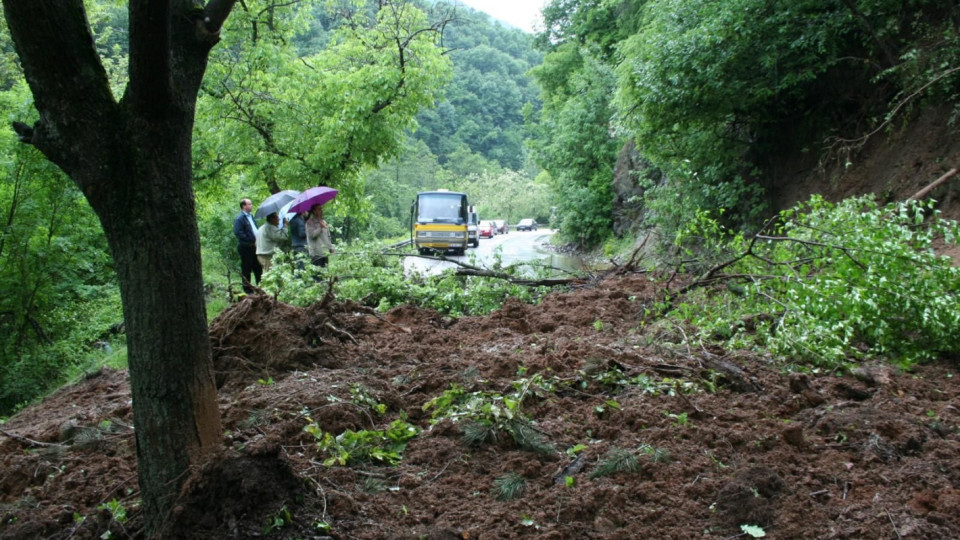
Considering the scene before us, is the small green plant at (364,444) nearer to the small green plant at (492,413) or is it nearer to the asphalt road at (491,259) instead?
the small green plant at (492,413)

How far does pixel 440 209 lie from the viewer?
30.5 meters

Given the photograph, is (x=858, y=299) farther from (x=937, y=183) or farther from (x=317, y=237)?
(x=317, y=237)

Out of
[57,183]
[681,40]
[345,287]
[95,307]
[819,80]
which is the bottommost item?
[95,307]

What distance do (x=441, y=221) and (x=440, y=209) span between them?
0.56 m

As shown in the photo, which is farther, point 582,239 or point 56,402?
point 582,239

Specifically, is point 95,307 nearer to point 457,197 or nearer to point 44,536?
point 44,536

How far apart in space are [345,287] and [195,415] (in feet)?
21.5

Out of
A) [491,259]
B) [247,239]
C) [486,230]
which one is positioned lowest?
[486,230]

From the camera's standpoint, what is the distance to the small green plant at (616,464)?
3.51m

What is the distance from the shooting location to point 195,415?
3092 mm

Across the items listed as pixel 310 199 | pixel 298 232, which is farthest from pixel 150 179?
pixel 298 232

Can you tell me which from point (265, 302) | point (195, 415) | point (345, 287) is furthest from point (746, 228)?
point (195, 415)

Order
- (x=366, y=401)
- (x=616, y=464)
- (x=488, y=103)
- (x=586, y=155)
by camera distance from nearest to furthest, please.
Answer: (x=616, y=464) → (x=366, y=401) → (x=586, y=155) → (x=488, y=103)

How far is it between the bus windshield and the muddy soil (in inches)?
966
